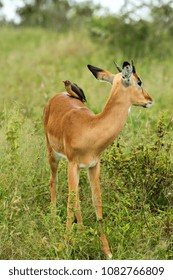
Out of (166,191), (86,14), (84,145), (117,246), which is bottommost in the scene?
(117,246)

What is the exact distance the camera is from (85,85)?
9.38 metres

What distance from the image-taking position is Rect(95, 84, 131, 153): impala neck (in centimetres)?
420

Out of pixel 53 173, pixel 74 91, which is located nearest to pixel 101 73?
pixel 74 91

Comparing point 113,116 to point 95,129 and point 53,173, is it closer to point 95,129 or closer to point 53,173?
point 95,129

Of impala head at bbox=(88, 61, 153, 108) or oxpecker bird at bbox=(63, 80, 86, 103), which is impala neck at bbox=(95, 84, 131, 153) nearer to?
impala head at bbox=(88, 61, 153, 108)

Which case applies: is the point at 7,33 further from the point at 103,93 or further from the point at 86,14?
the point at 103,93

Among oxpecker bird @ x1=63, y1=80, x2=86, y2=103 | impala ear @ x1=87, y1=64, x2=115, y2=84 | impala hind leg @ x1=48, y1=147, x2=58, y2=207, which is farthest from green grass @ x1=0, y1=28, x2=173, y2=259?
impala ear @ x1=87, y1=64, x2=115, y2=84

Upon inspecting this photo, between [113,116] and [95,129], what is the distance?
6.5 inches

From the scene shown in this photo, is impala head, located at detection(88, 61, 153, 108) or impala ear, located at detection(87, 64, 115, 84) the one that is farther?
impala ear, located at detection(87, 64, 115, 84)

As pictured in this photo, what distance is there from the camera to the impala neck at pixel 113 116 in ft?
13.8

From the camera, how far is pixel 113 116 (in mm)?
4207

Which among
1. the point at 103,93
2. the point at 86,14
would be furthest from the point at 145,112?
the point at 86,14

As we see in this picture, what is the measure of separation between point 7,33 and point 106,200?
513 inches

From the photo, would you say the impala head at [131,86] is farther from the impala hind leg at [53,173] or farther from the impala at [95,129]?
the impala hind leg at [53,173]
